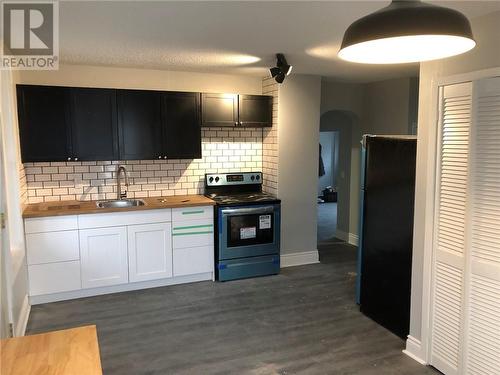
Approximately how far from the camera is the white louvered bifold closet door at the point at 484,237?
2365mm

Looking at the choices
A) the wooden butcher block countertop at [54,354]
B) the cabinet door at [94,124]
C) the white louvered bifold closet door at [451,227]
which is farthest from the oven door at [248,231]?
the wooden butcher block countertop at [54,354]

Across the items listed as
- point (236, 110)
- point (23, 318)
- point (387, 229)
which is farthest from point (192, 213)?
point (387, 229)

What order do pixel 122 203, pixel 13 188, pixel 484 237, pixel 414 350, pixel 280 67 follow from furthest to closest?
1. pixel 122 203
2. pixel 280 67
3. pixel 13 188
4. pixel 414 350
5. pixel 484 237

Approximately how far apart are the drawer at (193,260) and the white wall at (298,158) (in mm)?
1041

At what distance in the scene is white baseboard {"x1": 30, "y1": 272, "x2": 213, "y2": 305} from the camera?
13.0 ft

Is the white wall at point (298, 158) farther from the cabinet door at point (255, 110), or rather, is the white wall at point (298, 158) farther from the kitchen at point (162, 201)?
A: the cabinet door at point (255, 110)

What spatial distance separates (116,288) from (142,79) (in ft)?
7.67

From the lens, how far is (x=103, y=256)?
13.4 feet

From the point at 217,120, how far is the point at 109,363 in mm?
2843

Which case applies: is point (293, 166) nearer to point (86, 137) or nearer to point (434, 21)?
point (86, 137)

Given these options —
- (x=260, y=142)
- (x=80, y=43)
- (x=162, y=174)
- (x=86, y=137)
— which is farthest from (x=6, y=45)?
(x=260, y=142)

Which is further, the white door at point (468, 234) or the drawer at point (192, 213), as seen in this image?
the drawer at point (192, 213)

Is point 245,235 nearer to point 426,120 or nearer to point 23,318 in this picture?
point 23,318

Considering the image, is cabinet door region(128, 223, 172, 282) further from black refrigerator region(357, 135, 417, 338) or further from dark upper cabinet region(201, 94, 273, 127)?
black refrigerator region(357, 135, 417, 338)
